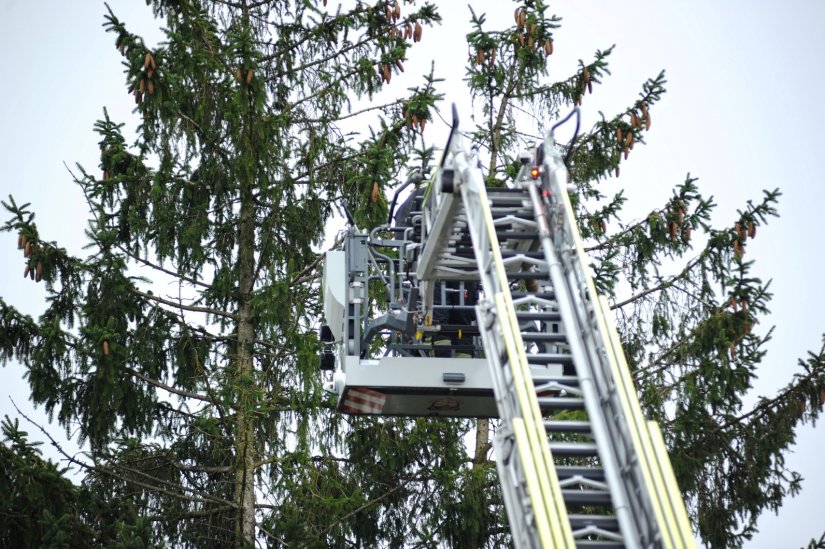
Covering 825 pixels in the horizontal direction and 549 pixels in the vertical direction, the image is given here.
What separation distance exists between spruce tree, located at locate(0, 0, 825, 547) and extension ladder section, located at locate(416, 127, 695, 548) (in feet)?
18.0

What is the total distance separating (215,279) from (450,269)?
664 cm

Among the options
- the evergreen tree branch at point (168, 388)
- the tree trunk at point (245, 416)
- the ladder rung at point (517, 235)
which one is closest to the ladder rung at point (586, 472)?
→ the ladder rung at point (517, 235)

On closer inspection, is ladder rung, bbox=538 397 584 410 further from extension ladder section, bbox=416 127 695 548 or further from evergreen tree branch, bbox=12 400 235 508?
evergreen tree branch, bbox=12 400 235 508

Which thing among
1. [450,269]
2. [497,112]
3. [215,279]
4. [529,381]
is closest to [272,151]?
[215,279]

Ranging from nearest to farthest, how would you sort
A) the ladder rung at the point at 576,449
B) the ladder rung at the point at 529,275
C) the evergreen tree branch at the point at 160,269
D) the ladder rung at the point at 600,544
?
A: the ladder rung at the point at 600,544
the ladder rung at the point at 576,449
the ladder rung at the point at 529,275
the evergreen tree branch at the point at 160,269

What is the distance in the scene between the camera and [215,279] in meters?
16.5

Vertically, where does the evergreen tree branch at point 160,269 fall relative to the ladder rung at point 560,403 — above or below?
above

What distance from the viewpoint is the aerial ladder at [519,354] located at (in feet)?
23.1

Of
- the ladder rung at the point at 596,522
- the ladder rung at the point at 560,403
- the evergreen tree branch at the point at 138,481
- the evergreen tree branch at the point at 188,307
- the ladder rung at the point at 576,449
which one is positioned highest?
the evergreen tree branch at the point at 188,307

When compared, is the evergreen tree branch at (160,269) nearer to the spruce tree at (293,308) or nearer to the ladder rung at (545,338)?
the spruce tree at (293,308)

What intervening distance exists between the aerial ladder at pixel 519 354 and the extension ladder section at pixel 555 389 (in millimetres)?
11

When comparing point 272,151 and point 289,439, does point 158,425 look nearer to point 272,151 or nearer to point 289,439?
point 289,439

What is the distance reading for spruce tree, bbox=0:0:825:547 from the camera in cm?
1460

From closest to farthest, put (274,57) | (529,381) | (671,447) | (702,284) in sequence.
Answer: (529,381) < (671,447) < (702,284) < (274,57)
